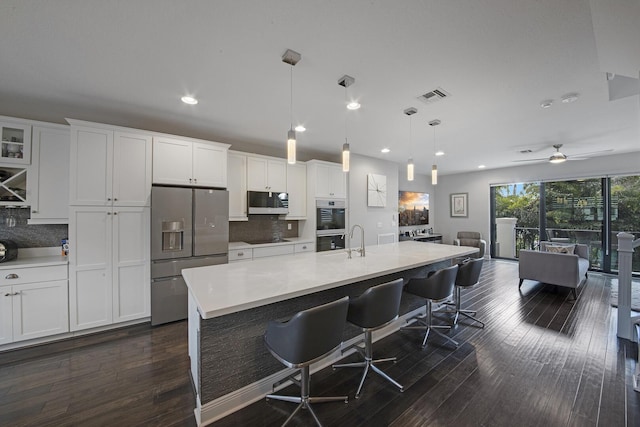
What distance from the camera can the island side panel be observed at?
1.68 m

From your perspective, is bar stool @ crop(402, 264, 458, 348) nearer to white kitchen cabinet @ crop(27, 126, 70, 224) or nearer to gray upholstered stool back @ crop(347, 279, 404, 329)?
gray upholstered stool back @ crop(347, 279, 404, 329)

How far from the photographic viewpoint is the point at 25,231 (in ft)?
9.60

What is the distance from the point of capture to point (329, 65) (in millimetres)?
2143

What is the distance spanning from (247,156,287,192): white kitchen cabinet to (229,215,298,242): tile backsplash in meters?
0.59

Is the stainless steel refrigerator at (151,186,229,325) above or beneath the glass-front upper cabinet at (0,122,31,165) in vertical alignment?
beneath

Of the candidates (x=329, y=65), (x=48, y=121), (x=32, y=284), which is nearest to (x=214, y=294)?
(x=329, y=65)

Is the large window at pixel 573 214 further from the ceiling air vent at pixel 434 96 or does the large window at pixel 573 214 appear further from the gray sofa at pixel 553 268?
the ceiling air vent at pixel 434 96

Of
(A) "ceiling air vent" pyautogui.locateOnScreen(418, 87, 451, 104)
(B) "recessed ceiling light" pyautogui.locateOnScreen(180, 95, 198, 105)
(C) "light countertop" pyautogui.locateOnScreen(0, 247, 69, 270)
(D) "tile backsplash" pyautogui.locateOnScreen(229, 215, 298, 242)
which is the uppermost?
(B) "recessed ceiling light" pyautogui.locateOnScreen(180, 95, 198, 105)

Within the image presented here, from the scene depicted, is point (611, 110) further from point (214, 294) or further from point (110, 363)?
point (110, 363)

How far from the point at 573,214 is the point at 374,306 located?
7.10m

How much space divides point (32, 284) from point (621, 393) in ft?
17.9

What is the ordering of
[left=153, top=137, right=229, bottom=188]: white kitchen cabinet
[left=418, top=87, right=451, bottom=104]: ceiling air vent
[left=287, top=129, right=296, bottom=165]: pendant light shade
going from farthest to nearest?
1. [left=153, top=137, right=229, bottom=188]: white kitchen cabinet
2. [left=418, top=87, right=451, bottom=104]: ceiling air vent
3. [left=287, top=129, right=296, bottom=165]: pendant light shade

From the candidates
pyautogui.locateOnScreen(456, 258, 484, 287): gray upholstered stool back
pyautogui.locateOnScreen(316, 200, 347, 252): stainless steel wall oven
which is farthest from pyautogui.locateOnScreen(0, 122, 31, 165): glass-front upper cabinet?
pyautogui.locateOnScreen(456, 258, 484, 287): gray upholstered stool back

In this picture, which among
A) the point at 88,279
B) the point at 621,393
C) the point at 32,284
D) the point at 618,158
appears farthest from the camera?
the point at 618,158
